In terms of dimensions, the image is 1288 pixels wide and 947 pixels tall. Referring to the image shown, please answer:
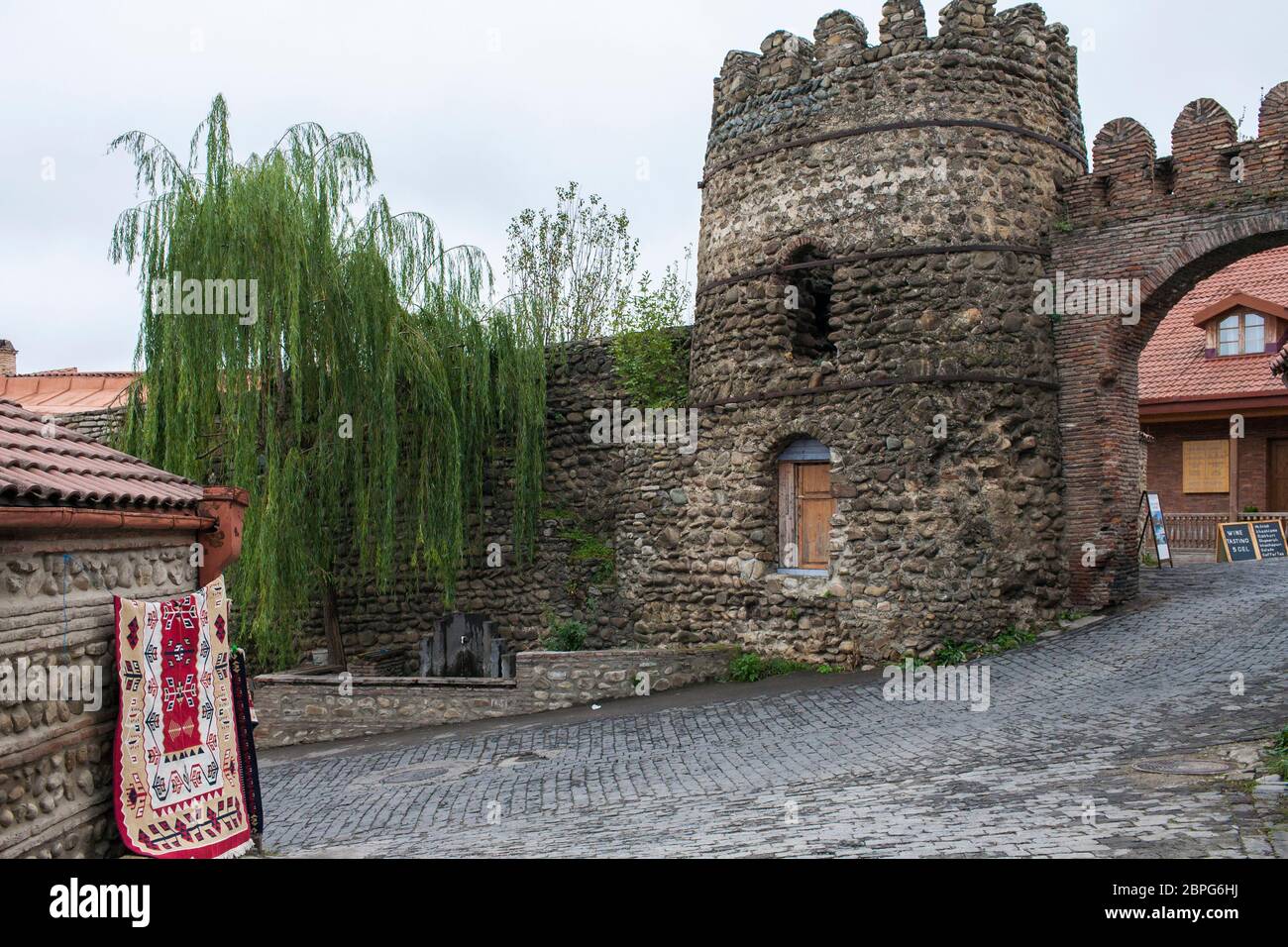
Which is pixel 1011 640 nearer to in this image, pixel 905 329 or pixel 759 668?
pixel 759 668

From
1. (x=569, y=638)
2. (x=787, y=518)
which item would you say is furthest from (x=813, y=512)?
(x=569, y=638)

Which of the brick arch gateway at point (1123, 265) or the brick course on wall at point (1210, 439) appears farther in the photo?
the brick course on wall at point (1210, 439)

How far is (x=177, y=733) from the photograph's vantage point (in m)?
7.09

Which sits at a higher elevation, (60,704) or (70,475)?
(70,475)

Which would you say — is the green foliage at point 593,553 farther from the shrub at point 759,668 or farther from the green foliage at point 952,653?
the green foliage at point 952,653

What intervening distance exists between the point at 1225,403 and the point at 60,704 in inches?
820

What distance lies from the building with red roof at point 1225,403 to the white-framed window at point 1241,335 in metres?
0.02

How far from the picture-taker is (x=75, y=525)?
5957mm

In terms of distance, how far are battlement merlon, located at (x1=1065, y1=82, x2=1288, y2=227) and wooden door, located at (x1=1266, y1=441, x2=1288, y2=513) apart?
36.2 feet

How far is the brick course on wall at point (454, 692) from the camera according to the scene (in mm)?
13625

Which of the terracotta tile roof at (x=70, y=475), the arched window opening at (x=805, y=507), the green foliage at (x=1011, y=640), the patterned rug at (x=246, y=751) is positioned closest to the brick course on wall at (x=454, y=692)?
the arched window opening at (x=805, y=507)

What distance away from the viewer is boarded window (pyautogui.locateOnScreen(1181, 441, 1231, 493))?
73.5ft

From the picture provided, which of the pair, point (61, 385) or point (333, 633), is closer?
point (333, 633)

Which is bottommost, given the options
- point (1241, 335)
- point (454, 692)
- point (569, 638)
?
point (454, 692)
